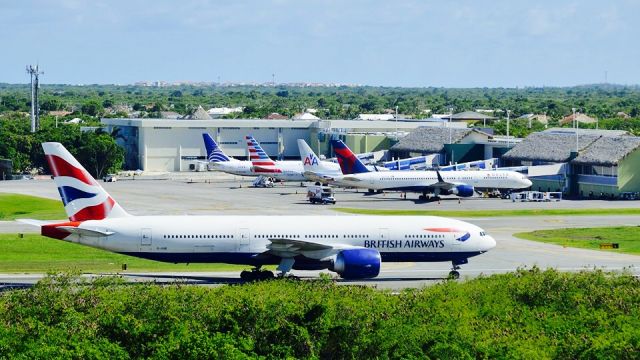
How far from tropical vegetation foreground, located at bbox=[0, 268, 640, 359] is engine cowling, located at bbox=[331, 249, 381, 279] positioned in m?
15.6

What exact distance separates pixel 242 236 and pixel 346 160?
7484cm

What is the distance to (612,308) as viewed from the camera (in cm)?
4775

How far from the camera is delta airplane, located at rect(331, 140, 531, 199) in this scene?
5463 inches

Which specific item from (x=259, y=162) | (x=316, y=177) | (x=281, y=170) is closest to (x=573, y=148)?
(x=316, y=177)

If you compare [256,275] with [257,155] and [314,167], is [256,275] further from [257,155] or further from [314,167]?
[257,155]

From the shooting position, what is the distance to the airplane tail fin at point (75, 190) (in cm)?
6781

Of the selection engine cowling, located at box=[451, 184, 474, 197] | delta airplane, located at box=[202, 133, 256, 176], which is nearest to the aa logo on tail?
delta airplane, located at box=[202, 133, 256, 176]

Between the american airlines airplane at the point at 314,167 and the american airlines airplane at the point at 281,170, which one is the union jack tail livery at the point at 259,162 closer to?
the american airlines airplane at the point at 281,170

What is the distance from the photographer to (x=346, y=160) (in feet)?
467

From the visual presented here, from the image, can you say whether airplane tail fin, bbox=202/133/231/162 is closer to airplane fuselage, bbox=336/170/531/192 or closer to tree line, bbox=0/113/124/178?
tree line, bbox=0/113/124/178

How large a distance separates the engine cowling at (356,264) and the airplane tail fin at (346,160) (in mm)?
73949

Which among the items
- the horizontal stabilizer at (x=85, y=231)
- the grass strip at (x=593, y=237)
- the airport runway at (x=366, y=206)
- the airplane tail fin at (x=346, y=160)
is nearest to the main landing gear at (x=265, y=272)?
the airport runway at (x=366, y=206)

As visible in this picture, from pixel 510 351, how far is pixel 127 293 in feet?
53.7

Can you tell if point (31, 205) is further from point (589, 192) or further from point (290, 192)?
point (589, 192)
